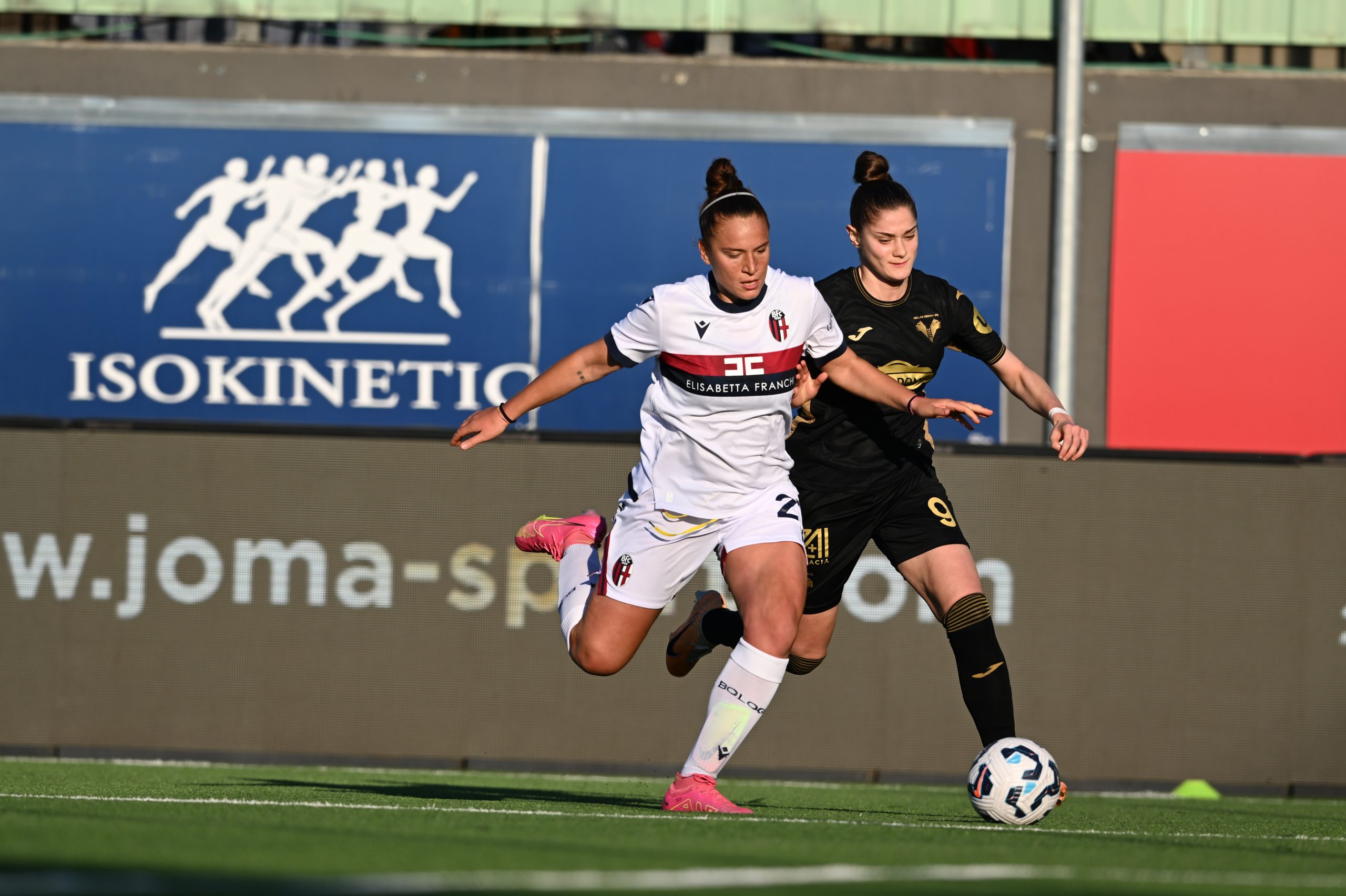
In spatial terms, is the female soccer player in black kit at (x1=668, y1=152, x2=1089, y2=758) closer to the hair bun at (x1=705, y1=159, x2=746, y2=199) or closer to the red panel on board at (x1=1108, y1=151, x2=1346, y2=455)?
the hair bun at (x1=705, y1=159, x2=746, y2=199)

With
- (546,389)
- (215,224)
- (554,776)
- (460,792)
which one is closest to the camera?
(546,389)

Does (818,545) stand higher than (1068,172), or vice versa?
(1068,172)

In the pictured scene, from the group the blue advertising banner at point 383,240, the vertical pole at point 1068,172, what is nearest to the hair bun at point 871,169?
the blue advertising banner at point 383,240

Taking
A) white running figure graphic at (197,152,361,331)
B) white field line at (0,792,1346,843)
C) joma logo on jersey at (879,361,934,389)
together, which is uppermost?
white running figure graphic at (197,152,361,331)

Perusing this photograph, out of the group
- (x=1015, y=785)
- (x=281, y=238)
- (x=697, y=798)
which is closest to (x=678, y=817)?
(x=697, y=798)

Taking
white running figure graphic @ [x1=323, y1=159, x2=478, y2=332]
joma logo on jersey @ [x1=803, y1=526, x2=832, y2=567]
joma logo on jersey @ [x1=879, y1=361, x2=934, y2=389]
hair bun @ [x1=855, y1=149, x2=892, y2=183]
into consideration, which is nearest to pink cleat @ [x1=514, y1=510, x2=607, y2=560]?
joma logo on jersey @ [x1=803, y1=526, x2=832, y2=567]

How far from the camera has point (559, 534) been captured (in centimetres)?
657

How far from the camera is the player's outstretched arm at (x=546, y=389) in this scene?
5871 millimetres

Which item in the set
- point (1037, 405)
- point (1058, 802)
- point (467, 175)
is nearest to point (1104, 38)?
point (467, 175)

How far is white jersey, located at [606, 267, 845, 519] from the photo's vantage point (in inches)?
225

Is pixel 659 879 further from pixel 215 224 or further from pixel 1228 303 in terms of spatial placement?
pixel 1228 303

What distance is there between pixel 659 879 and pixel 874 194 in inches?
129

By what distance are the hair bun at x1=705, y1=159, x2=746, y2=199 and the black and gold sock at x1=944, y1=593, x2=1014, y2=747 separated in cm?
169

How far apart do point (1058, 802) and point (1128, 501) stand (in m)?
3.99
